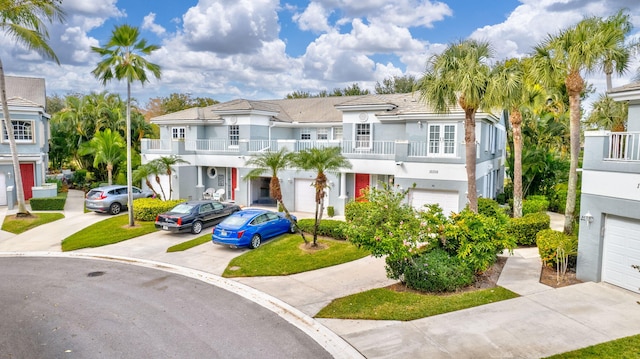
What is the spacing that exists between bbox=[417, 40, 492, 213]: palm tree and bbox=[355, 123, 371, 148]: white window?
8.68m

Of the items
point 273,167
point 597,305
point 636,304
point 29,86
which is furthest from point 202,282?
point 29,86

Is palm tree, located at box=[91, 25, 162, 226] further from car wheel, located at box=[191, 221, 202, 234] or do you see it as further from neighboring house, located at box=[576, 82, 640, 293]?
neighboring house, located at box=[576, 82, 640, 293]

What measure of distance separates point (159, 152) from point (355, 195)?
13.7 metres

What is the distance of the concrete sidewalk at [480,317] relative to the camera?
8.58 m

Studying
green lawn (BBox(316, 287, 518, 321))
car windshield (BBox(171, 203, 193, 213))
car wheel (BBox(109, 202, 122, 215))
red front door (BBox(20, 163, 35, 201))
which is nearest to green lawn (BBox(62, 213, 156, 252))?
car wheel (BBox(109, 202, 122, 215))

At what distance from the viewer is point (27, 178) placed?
93.2 feet

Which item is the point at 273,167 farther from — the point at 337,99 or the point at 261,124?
the point at 337,99

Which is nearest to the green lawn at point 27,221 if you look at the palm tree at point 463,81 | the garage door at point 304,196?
the garage door at point 304,196

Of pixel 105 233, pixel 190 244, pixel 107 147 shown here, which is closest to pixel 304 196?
pixel 190 244

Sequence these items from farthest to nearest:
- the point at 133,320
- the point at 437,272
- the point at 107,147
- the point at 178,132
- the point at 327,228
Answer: the point at 178,132
the point at 107,147
the point at 327,228
the point at 437,272
the point at 133,320

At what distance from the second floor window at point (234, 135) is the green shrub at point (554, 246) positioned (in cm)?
2006

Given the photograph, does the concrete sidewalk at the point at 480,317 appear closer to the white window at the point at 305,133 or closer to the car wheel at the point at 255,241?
the car wheel at the point at 255,241

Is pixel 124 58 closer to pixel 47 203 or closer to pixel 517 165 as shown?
pixel 47 203

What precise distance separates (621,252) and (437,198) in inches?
380
